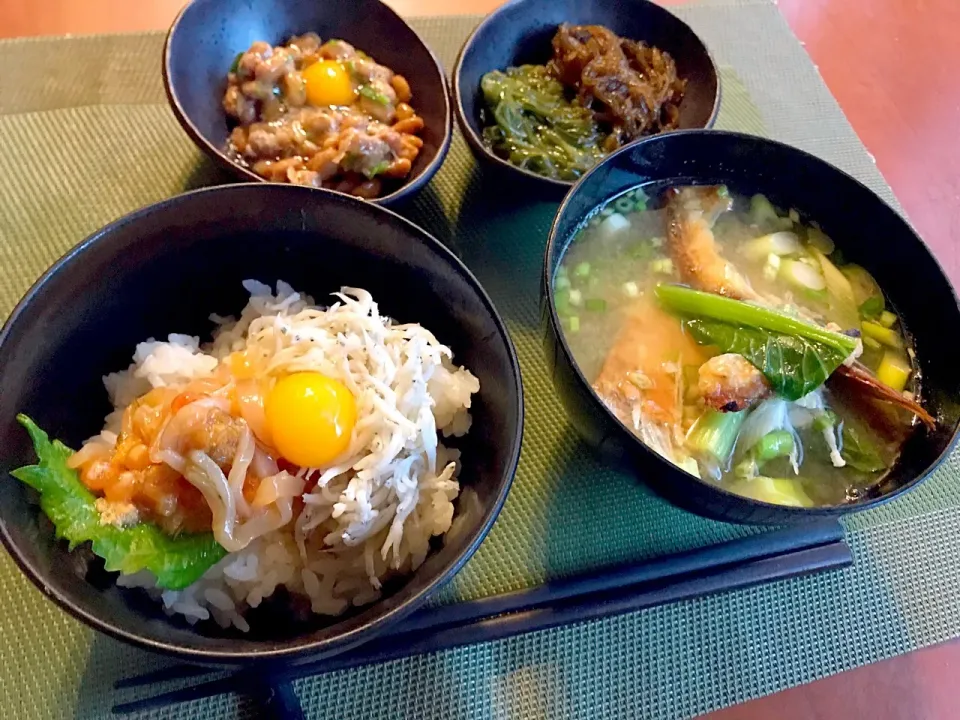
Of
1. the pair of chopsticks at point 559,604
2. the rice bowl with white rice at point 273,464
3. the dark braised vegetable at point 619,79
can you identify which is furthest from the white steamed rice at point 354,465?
the dark braised vegetable at point 619,79

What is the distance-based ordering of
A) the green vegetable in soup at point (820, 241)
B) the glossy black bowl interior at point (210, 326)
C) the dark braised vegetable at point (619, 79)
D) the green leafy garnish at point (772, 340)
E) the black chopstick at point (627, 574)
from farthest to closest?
1. the dark braised vegetable at point (619, 79)
2. the green vegetable in soup at point (820, 241)
3. the green leafy garnish at point (772, 340)
4. the black chopstick at point (627, 574)
5. the glossy black bowl interior at point (210, 326)

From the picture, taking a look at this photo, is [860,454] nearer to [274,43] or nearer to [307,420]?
[307,420]

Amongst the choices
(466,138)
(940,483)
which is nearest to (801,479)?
(940,483)

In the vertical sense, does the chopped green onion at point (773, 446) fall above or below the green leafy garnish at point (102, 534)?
above

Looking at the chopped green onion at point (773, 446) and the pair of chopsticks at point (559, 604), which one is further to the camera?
the chopped green onion at point (773, 446)

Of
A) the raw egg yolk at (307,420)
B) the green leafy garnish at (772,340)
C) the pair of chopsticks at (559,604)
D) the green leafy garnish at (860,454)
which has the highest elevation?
the green leafy garnish at (772,340)

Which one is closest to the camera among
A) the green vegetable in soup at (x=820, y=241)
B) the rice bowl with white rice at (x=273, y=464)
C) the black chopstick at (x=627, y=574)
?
the rice bowl with white rice at (x=273, y=464)

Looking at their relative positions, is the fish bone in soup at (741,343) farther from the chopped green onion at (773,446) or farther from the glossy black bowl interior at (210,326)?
the glossy black bowl interior at (210,326)
